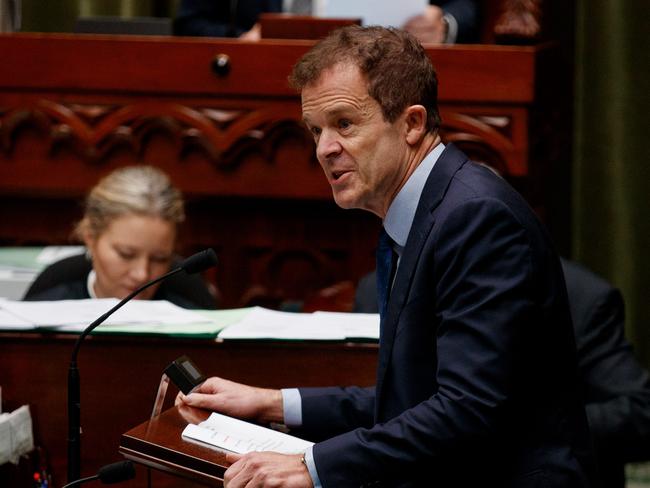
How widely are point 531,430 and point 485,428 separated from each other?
13cm

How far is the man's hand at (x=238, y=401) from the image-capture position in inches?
80.7

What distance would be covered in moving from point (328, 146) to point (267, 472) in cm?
55

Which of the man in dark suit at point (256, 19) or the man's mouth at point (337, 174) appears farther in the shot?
the man in dark suit at point (256, 19)

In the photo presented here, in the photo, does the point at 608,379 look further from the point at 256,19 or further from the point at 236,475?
the point at 256,19

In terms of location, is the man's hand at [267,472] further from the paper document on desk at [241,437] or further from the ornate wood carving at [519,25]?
the ornate wood carving at [519,25]

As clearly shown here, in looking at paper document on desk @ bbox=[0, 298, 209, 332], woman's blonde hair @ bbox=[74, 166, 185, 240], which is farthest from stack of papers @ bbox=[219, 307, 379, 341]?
woman's blonde hair @ bbox=[74, 166, 185, 240]

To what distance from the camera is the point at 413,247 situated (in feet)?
5.91

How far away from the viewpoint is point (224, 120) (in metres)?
3.83

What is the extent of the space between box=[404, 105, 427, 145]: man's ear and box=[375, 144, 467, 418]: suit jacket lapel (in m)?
0.06

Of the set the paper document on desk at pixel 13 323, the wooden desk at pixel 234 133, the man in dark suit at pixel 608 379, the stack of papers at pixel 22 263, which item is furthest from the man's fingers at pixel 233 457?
the wooden desk at pixel 234 133

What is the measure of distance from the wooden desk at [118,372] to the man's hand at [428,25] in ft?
5.60

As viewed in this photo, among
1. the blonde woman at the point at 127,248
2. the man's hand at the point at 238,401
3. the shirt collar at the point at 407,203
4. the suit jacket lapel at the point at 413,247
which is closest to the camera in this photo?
the suit jacket lapel at the point at 413,247

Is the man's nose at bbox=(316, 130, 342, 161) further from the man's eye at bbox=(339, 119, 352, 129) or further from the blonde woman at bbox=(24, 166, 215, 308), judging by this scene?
the blonde woman at bbox=(24, 166, 215, 308)

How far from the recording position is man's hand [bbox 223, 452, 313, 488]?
171 cm
